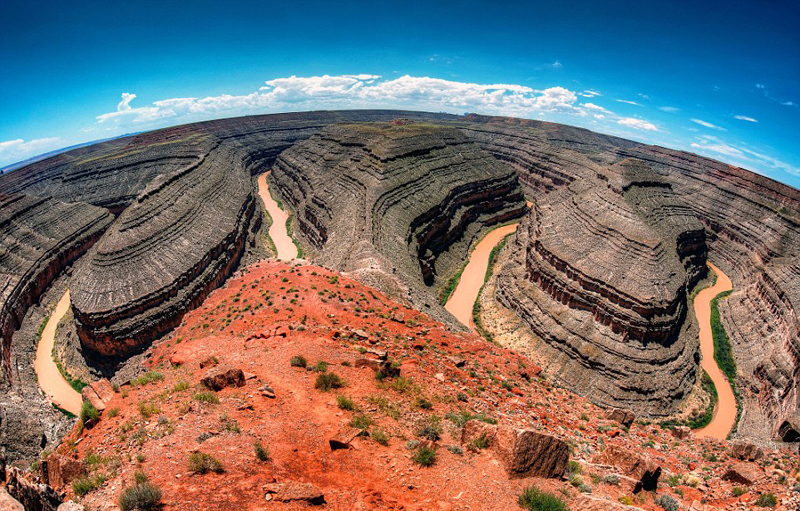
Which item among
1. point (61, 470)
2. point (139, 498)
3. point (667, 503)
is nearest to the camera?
point (139, 498)

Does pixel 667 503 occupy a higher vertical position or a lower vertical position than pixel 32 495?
lower

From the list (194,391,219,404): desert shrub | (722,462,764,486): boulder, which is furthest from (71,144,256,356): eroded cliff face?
(722,462,764,486): boulder

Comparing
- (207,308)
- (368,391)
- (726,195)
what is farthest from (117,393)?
(726,195)

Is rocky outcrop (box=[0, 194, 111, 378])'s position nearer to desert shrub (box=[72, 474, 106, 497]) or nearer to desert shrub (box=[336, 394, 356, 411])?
desert shrub (box=[72, 474, 106, 497])

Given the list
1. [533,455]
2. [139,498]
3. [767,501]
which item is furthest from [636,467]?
[139,498]

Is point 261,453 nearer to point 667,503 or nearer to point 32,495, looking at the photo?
point 32,495

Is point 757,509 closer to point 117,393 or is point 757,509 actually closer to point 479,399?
point 479,399

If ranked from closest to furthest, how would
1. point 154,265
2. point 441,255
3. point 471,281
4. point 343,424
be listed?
point 343,424 < point 154,265 < point 471,281 < point 441,255

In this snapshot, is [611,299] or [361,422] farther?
[611,299]

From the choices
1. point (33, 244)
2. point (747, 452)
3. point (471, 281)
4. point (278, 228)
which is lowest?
point (747, 452)
